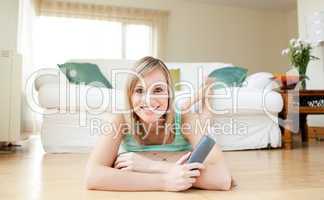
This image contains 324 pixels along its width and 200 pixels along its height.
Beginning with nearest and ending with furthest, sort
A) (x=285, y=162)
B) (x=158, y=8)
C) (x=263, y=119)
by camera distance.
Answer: (x=285, y=162)
(x=263, y=119)
(x=158, y=8)

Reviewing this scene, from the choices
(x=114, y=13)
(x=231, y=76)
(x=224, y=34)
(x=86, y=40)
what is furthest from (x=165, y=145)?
(x=224, y=34)

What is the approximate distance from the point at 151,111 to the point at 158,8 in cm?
367

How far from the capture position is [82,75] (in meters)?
2.11

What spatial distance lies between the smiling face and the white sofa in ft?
2.90

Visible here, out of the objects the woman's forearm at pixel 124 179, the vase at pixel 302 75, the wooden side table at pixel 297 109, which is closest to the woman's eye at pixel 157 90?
the woman's forearm at pixel 124 179

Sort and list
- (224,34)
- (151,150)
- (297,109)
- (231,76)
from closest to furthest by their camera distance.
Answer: (151,150) < (231,76) < (297,109) < (224,34)

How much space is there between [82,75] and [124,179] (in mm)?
1363

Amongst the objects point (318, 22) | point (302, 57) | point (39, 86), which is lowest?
point (39, 86)

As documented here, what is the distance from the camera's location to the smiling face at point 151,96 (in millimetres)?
911

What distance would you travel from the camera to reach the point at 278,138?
2.20 m

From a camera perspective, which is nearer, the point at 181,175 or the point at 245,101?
the point at 181,175

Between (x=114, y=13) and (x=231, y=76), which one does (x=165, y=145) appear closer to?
(x=231, y=76)

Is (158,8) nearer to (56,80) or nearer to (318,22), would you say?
(318,22)

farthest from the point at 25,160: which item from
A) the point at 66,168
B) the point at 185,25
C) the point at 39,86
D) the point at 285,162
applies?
the point at 185,25
